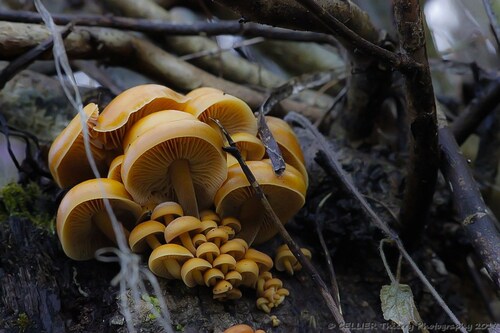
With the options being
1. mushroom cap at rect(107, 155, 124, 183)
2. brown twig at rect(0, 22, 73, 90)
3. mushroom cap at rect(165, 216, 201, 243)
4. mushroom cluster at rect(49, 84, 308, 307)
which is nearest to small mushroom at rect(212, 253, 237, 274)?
mushroom cluster at rect(49, 84, 308, 307)

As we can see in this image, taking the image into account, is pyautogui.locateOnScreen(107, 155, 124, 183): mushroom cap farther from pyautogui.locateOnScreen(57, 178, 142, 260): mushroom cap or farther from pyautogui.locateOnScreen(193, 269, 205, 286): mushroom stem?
pyautogui.locateOnScreen(193, 269, 205, 286): mushroom stem

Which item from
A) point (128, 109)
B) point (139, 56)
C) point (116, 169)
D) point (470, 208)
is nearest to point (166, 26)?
point (139, 56)

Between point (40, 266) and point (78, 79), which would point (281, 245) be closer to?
point (40, 266)

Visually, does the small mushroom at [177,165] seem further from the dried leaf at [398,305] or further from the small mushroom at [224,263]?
the dried leaf at [398,305]

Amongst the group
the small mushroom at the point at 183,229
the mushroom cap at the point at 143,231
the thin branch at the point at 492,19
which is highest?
the thin branch at the point at 492,19

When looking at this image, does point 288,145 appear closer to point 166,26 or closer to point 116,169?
point 116,169

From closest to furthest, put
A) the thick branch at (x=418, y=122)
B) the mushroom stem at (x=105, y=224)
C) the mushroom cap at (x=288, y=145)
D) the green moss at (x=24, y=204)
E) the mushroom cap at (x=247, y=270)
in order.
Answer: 1. the thick branch at (x=418, y=122)
2. the mushroom cap at (x=247, y=270)
3. the mushroom stem at (x=105, y=224)
4. the mushroom cap at (x=288, y=145)
5. the green moss at (x=24, y=204)

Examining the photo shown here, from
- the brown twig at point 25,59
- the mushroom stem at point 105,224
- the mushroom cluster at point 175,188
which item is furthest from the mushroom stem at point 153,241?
the brown twig at point 25,59
